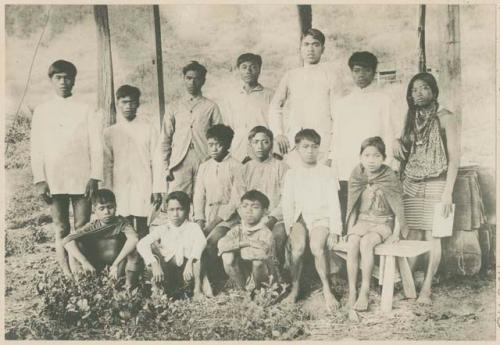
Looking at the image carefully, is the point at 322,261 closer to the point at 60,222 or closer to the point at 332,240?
the point at 332,240

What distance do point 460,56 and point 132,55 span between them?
2.86 m

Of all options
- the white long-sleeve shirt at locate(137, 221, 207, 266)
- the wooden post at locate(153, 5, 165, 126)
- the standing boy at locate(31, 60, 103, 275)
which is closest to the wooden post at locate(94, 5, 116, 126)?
the standing boy at locate(31, 60, 103, 275)

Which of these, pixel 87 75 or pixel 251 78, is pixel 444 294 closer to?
pixel 251 78

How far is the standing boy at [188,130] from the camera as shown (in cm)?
557

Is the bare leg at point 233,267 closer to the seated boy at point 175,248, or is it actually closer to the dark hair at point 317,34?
the seated boy at point 175,248

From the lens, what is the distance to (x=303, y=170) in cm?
542

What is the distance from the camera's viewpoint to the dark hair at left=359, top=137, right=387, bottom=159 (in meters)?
5.39

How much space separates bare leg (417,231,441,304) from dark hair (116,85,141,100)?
2762 mm

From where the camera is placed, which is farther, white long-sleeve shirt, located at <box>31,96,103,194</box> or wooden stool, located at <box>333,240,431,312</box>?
white long-sleeve shirt, located at <box>31,96,103,194</box>

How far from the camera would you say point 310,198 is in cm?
538

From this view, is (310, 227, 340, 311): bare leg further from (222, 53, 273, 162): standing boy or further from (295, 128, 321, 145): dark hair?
(222, 53, 273, 162): standing boy

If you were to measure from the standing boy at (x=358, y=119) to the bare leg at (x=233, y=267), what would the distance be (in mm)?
968

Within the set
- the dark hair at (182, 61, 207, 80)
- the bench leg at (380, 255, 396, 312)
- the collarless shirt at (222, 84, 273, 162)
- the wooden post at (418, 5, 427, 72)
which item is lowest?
the bench leg at (380, 255, 396, 312)

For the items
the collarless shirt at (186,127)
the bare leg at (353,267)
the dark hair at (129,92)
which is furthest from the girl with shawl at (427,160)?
the dark hair at (129,92)
